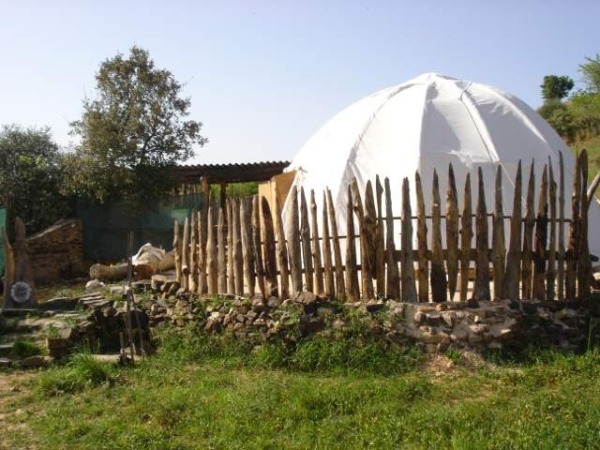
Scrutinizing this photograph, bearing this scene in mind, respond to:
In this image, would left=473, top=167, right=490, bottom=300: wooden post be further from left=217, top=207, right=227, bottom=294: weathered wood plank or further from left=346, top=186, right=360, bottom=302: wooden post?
left=217, top=207, right=227, bottom=294: weathered wood plank

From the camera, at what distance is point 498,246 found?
6.50m

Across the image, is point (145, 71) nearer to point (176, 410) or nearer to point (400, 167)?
point (400, 167)

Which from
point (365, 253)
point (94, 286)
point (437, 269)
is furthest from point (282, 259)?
point (94, 286)

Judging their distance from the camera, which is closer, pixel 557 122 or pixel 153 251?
pixel 153 251

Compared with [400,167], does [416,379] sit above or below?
below

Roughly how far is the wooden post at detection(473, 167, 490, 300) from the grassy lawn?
80 centimetres

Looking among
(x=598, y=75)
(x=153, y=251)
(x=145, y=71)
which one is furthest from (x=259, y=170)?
(x=598, y=75)

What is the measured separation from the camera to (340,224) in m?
9.38

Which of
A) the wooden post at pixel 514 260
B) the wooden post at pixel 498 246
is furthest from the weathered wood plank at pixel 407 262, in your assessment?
the wooden post at pixel 514 260

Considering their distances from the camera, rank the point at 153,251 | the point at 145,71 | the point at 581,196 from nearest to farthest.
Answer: the point at 581,196, the point at 153,251, the point at 145,71

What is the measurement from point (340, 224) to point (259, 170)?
761 cm

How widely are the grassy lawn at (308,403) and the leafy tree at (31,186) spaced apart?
9638 millimetres

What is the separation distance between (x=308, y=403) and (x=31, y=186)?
12426 mm

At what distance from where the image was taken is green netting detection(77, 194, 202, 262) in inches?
590
